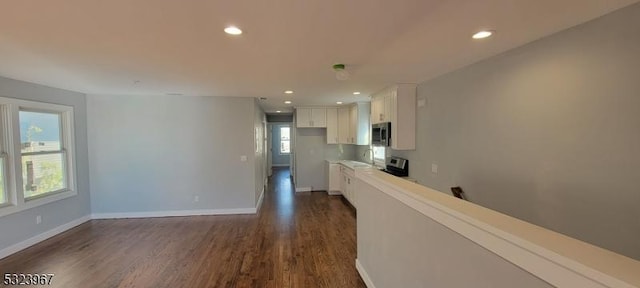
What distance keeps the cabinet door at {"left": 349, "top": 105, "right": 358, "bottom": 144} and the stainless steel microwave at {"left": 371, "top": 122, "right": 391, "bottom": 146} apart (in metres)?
1.28

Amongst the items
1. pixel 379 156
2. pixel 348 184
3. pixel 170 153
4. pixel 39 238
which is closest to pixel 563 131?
pixel 379 156

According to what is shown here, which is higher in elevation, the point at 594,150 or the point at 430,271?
the point at 594,150

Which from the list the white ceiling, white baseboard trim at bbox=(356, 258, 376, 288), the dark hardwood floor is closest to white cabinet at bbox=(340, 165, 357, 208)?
the dark hardwood floor

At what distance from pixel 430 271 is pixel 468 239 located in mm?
443

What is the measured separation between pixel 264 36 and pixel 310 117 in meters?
4.92

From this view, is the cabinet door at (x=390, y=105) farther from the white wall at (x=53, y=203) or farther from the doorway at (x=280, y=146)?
the doorway at (x=280, y=146)

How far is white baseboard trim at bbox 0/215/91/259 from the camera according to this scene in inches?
138

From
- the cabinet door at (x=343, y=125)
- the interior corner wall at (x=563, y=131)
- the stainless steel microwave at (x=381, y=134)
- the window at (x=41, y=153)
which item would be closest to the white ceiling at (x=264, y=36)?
the interior corner wall at (x=563, y=131)

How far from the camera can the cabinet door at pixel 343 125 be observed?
703cm

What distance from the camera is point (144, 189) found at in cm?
513

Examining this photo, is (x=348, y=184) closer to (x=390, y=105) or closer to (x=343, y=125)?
(x=343, y=125)

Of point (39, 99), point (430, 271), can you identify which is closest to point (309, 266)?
point (430, 271)

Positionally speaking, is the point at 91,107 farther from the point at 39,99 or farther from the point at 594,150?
the point at 594,150

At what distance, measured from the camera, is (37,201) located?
3.91 metres
